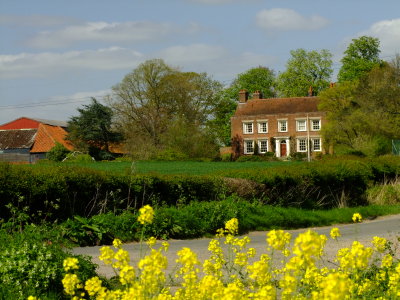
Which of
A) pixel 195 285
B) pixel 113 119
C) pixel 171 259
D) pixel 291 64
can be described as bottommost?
pixel 171 259

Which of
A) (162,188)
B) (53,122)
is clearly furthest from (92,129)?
(162,188)

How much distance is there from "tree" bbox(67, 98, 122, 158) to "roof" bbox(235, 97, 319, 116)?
1927 centimetres

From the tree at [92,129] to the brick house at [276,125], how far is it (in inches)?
720

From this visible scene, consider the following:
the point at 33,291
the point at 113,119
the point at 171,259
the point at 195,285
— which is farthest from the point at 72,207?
the point at 113,119

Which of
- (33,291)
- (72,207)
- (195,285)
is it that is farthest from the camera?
Answer: (72,207)

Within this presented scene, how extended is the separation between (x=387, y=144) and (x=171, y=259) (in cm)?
4927

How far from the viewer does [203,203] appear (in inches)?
816

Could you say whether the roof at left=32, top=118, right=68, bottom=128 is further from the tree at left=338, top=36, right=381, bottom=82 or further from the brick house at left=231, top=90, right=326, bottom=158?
the tree at left=338, top=36, right=381, bottom=82

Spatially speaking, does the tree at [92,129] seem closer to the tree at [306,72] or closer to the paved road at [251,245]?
the tree at [306,72]

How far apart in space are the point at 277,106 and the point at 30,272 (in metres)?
85.1

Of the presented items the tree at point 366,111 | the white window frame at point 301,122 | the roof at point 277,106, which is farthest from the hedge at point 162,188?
the white window frame at point 301,122

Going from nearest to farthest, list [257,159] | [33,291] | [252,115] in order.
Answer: [33,291] < [257,159] < [252,115]

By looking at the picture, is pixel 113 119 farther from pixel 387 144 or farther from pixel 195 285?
pixel 195 285

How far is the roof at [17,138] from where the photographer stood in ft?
292
